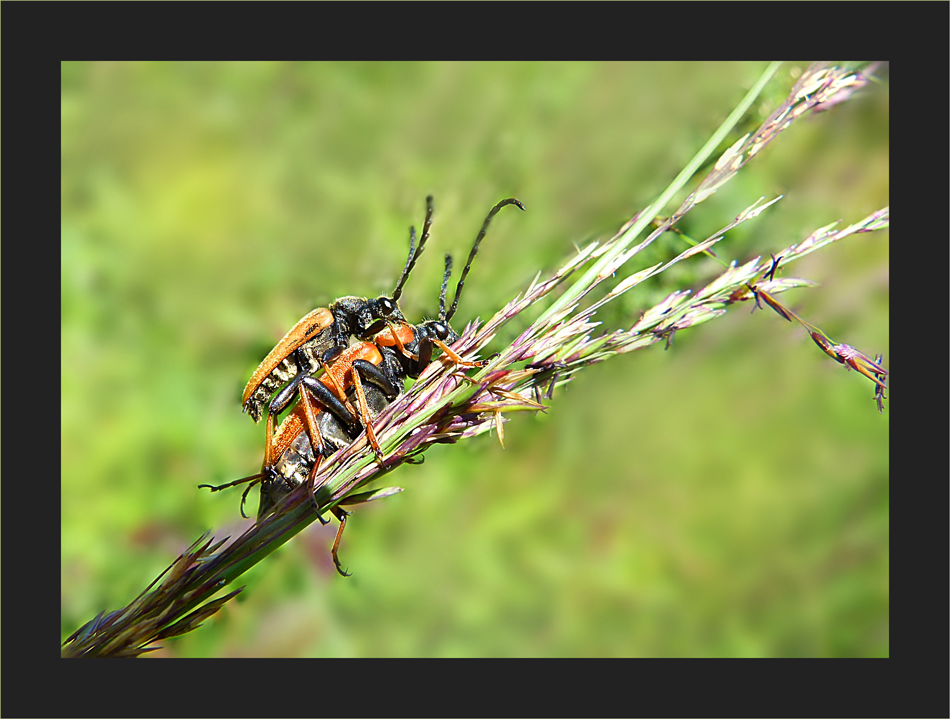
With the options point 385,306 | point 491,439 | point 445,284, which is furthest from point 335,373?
point 491,439

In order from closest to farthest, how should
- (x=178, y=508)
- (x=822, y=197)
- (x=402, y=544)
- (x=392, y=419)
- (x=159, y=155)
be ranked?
(x=392, y=419) < (x=178, y=508) < (x=402, y=544) < (x=822, y=197) < (x=159, y=155)

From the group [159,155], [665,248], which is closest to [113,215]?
[159,155]

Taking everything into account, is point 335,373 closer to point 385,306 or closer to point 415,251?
point 385,306

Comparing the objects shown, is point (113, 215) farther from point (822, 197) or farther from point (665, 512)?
point (822, 197)

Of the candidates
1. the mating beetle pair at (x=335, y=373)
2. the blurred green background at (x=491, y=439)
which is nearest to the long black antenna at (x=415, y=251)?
the mating beetle pair at (x=335, y=373)

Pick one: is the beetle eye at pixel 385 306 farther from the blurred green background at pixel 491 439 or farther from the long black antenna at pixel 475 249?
the blurred green background at pixel 491 439
